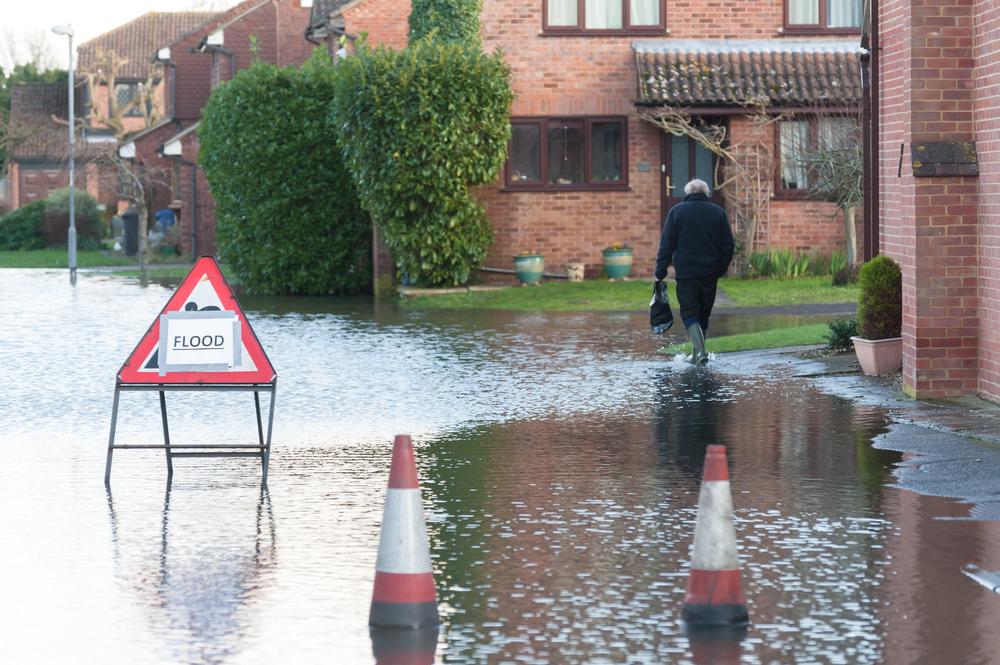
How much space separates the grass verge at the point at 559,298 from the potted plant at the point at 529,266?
1.21 feet

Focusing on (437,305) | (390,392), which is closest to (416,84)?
(437,305)

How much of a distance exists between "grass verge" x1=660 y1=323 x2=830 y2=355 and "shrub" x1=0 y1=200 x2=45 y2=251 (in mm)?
39650

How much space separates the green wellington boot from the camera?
14000 mm

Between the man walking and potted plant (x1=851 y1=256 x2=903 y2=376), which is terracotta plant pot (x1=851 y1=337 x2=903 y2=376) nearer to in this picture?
potted plant (x1=851 y1=256 x2=903 y2=376)

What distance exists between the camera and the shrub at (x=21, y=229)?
50906 mm

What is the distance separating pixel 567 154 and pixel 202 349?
1861 centimetres

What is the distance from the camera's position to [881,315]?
12.5 m

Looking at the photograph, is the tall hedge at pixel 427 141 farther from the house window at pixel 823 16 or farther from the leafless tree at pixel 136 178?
the leafless tree at pixel 136 178

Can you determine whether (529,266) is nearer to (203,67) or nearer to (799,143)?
(799,143)

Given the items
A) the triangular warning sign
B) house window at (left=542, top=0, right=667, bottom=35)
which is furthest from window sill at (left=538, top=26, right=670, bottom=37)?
the triangular warning sign

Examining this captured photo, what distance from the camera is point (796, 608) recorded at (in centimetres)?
550

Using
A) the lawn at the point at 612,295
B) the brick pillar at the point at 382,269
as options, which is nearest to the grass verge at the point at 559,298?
the lawn at the point at 612,295

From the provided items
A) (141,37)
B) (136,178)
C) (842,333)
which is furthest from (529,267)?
(141,37)

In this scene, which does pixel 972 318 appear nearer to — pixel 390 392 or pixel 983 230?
pixel 983 230
